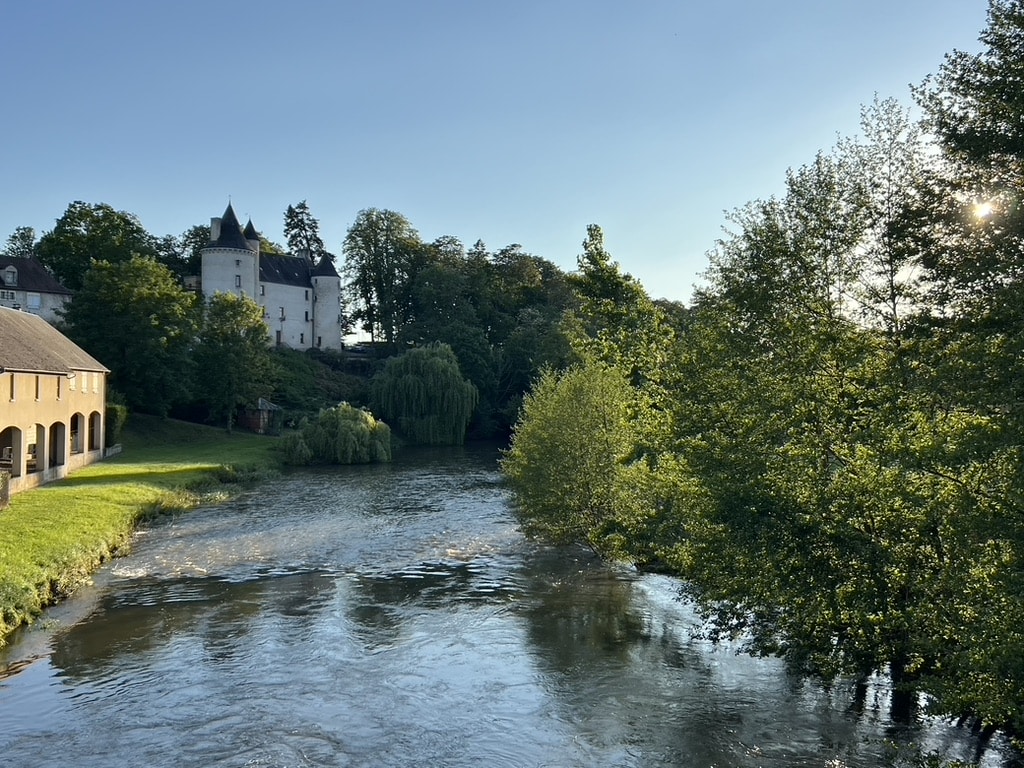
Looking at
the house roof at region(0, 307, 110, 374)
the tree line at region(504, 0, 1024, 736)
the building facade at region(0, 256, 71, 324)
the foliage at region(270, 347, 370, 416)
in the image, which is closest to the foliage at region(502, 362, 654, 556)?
the tree line at region(504, 0, 1024, 736)

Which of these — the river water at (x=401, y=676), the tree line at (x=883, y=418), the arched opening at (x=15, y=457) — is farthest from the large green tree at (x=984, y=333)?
the arched opening at (x=15, y=457)

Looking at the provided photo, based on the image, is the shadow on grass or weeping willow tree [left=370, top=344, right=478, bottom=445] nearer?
the shadow on grass

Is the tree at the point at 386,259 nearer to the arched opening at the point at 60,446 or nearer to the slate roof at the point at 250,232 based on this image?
the slate roof at the point at 250,232

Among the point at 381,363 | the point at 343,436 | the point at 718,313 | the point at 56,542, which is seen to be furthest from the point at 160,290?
the point at 718,313

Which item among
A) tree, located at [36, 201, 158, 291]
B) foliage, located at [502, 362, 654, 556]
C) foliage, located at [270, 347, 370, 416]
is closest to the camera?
foliage, located at [502, 362, 654, 556]

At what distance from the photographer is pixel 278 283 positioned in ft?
278

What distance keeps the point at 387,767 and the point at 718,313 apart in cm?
1047

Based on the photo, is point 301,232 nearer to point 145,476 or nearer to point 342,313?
point 342,313

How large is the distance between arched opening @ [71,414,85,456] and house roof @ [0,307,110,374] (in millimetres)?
2454

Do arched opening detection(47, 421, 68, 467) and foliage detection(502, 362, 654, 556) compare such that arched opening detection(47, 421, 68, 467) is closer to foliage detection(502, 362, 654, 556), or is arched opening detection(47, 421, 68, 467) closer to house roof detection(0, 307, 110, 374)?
house roof detection(0, 307, 110, 374)

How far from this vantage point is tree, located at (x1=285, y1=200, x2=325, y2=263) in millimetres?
108750

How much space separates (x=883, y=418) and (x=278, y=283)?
260 feet

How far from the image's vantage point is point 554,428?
25172mm

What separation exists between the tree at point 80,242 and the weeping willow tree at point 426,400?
26.2 metres
